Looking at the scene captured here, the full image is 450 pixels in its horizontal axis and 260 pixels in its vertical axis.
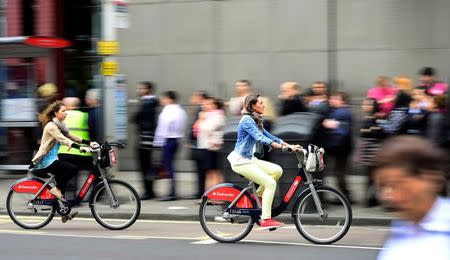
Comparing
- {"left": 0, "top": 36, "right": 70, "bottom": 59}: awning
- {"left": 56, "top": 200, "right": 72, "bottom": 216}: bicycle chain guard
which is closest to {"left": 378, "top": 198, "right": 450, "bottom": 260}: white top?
{"left": 56, "top": 200, "right": 72, "bottom": 216}: bicycle chain guard

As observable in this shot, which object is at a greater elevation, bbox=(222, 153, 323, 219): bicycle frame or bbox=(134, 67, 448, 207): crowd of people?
bbox=(134, 67, 448, 207): crowd of people

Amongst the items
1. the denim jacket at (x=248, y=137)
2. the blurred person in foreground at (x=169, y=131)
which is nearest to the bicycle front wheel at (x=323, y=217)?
the denim jacket at (x=248, y=137)

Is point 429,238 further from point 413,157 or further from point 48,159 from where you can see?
point 48,159

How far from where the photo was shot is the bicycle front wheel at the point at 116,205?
938 cm

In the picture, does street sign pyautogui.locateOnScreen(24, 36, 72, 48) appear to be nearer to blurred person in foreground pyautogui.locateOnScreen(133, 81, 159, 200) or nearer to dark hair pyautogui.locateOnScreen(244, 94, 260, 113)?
blurred person in foreground pyautogui.locateOnScreen(133, 81, 159, 200)

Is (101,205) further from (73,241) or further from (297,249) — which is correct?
(297,249)

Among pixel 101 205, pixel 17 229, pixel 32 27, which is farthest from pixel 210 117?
pixel 32 27

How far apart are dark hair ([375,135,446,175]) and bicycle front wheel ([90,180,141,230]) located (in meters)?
7.14

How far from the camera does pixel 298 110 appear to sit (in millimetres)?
10953

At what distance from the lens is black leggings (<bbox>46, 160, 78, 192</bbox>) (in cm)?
982

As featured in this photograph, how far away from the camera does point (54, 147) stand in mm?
9906

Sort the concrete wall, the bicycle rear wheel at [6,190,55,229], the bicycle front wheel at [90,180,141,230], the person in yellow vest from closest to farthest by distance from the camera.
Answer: the bicycle front wheel at [90,180,141,230]
the bicycle rear wheel at [6,190,55,229]
the person in yellow vest
the concrete wall

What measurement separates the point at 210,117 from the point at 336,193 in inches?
141

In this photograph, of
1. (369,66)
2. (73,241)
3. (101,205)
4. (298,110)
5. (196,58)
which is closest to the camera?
(73,241)
